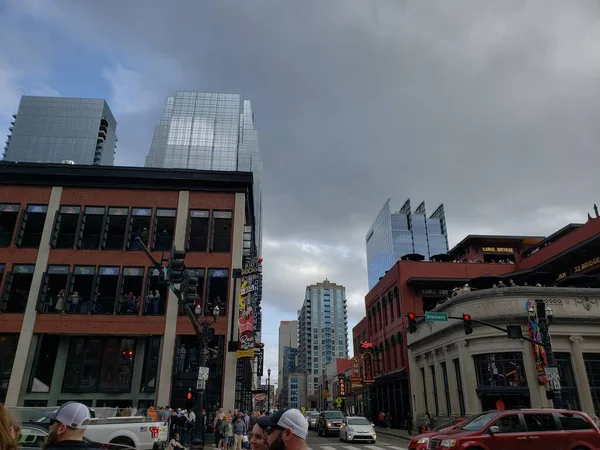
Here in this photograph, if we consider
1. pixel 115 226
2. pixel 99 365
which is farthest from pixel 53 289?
pixel 99 365

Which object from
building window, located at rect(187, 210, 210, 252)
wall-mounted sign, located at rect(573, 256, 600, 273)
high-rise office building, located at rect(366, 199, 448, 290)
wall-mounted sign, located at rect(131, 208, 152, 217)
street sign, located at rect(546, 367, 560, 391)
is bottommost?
street sign, located at rect(546, 367, 560, 391)

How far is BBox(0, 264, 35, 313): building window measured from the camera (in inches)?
1233

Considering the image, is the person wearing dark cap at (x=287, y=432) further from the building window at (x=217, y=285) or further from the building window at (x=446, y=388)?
the building window at (x=446, y=388)

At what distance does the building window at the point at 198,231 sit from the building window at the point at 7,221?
1323 cm

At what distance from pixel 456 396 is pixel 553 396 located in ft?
45.3

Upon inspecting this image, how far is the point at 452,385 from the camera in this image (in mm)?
30156

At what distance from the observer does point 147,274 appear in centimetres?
3225

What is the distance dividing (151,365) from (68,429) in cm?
2804

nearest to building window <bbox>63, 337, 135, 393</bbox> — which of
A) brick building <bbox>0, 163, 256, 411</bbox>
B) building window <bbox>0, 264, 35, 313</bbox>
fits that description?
brick building <bbox>0, 163, 256, 411</bbox>

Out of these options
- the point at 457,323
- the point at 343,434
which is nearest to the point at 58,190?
→ the point at 343,434

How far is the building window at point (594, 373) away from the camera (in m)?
25.8

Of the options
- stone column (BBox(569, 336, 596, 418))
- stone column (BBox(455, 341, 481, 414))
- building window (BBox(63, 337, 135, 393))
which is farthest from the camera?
building window (BBox(63, 337, 135, 393))

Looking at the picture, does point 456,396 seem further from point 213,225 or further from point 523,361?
point 213,225

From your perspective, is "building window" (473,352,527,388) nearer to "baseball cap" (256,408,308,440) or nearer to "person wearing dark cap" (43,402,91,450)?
"baseball cap" (256,408,308,440)
